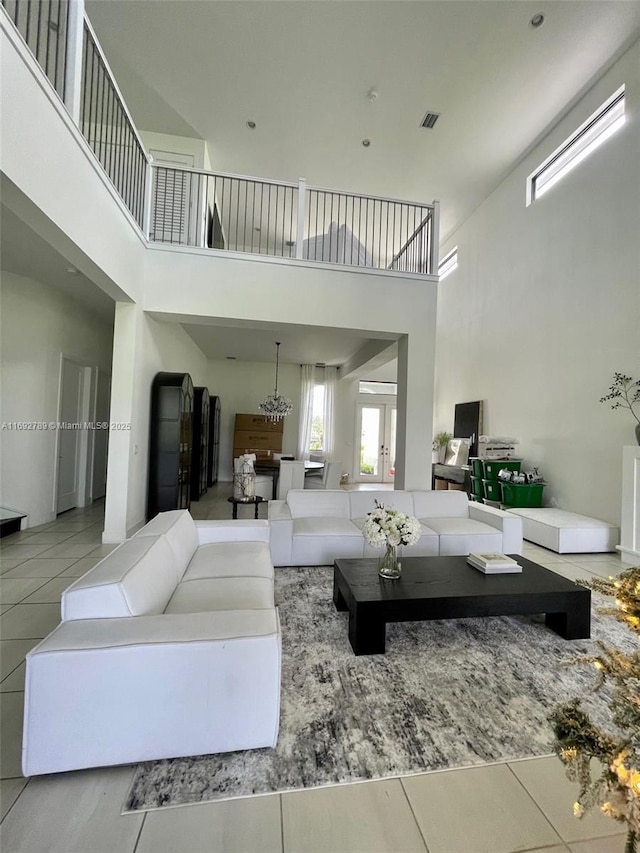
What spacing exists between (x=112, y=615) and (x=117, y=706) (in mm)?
314

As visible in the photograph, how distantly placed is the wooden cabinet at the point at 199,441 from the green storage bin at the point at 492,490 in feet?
15.3

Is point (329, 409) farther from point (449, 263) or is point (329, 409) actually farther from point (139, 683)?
point (139, 683)

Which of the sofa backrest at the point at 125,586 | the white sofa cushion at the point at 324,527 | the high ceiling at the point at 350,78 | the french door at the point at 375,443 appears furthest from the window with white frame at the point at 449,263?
the sofa backrest at the point at 125,586

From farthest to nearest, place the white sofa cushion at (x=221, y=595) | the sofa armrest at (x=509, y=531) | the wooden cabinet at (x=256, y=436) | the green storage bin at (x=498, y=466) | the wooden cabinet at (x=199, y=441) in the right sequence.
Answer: the wooden cabinet at (x=256, y=436)
the wooden cabinet at (x=199, y=441)
the green storage bin at (x=498, y=466)
the sofa armrest at (x=509, y=531)
the white sofa cushion at (x=221, y=595)

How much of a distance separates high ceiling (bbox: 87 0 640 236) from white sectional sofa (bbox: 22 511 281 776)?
19.2ft

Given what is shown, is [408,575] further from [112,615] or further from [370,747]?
[112,615]

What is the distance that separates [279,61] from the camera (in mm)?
4652

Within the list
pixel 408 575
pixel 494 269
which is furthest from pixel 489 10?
pixel 408 575

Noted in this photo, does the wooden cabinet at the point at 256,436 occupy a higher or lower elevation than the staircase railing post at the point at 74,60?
lower

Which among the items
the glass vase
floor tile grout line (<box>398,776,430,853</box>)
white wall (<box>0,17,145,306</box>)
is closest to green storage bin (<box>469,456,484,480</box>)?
the glass vase

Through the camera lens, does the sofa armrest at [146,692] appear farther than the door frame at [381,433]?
No

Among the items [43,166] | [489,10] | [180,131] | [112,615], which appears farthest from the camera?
[180,131]

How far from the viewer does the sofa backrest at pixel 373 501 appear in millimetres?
3977

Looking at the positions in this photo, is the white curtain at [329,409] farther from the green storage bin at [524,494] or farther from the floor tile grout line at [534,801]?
the floor tile grout line at [534,801]
